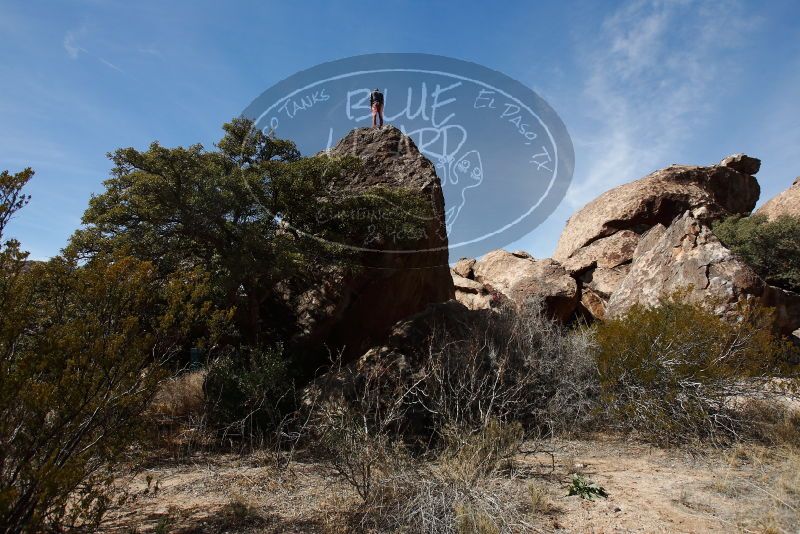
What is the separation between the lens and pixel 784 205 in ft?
65.4

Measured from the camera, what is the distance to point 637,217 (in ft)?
54.7

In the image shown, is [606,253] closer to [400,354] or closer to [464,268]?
[464,268]

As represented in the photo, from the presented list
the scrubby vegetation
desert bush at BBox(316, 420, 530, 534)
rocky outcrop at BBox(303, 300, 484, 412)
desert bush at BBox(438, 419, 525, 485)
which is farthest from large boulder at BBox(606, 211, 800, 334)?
desert bush at BBox(316, 420, 530, 534)

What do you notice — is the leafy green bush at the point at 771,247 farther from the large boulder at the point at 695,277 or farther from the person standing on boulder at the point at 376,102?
the person standing on boulder at the point at 376,102

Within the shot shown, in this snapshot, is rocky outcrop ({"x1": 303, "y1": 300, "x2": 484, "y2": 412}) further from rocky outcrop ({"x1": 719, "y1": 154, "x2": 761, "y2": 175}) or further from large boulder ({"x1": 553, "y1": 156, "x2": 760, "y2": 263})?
rocky outcrop ({"x1": 719, "y1": 154, "x2": 761, "y2": 175})

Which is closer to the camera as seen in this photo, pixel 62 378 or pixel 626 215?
pixel 62 378

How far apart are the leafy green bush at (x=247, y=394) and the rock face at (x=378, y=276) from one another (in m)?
→ 1.83

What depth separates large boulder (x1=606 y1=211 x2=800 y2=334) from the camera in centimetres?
952

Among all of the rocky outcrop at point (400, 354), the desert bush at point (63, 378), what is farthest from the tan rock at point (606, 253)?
the desert bush at point (63, 378)

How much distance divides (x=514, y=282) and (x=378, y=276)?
686cm

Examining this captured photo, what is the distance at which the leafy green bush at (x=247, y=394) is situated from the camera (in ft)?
23.0

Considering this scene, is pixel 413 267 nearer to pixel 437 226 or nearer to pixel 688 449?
pixel 437 226

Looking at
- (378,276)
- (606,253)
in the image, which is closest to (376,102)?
(378,276)

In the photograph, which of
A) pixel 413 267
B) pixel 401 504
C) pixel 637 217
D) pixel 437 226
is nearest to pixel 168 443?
pixel 401 504
